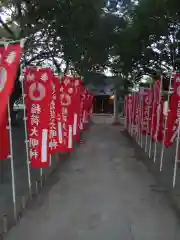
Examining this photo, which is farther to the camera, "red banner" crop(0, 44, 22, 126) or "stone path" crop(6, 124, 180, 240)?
"stone path" crop(6, 124, 180, 240)

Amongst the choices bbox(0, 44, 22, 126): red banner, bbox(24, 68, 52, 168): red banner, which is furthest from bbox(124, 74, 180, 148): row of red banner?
bbox(0, 44, 22, 126): red banner

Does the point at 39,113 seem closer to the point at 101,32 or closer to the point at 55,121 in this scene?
the point at 55,121

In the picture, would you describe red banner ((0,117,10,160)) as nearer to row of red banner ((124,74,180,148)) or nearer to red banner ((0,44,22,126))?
red banner ((0,44,22,126))

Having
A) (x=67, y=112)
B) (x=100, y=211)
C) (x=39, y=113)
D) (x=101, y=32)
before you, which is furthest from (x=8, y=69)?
(x=101, y=32)

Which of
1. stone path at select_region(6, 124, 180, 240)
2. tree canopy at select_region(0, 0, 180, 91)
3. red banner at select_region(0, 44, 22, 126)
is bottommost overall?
stone path at select_region(6, 124, 180, 240)

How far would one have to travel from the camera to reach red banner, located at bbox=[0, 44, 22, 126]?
15.1ft

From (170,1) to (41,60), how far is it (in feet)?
36.8

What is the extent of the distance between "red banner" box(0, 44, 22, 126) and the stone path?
1.95 m

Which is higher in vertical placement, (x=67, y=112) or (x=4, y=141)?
(x=67, y=112)

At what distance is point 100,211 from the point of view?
6.48m

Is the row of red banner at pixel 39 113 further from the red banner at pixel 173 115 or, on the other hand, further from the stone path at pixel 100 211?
the red banner at pixel 173 115

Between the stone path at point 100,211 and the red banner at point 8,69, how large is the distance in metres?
1.95

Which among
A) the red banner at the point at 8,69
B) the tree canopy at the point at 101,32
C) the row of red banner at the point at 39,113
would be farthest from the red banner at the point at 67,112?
the red banner at the point at 8,69

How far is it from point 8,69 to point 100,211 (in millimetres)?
3006
